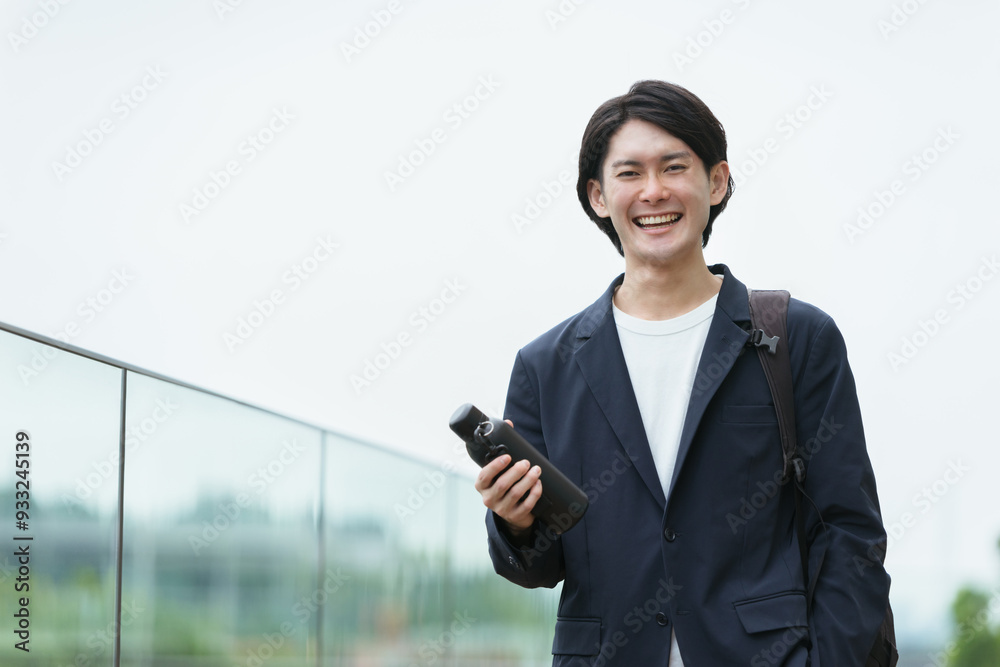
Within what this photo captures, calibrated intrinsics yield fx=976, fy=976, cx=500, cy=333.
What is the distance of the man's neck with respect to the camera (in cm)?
154

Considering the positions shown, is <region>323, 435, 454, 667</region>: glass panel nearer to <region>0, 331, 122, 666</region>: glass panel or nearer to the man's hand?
<region>0, 331, 122, 666</region>: glass panel

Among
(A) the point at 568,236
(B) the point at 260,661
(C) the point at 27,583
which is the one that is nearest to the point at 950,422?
(A) the point at 568,236

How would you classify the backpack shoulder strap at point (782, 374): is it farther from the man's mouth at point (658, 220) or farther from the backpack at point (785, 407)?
the man's mouth at point (658, 220)

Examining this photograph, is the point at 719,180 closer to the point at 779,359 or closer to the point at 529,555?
the point at 779,359

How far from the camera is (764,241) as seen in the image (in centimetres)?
1169

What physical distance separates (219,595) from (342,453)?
1019 millimetres

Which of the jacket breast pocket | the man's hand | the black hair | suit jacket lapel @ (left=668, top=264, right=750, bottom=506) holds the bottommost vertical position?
the man's hand

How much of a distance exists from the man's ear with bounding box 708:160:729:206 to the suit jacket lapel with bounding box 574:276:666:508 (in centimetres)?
24

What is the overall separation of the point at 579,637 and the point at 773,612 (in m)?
0.27

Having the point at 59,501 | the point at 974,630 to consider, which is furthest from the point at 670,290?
the point at 974,630

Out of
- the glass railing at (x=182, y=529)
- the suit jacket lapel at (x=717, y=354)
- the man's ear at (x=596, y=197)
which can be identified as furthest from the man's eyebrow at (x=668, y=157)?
the glass railing at (x=182, y=529)

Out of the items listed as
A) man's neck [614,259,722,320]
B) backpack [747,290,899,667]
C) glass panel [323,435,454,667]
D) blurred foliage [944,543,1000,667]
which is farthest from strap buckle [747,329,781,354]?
blurred foliage [944,543,1000,667]

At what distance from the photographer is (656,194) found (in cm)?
149

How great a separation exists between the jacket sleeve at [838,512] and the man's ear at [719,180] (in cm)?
30
